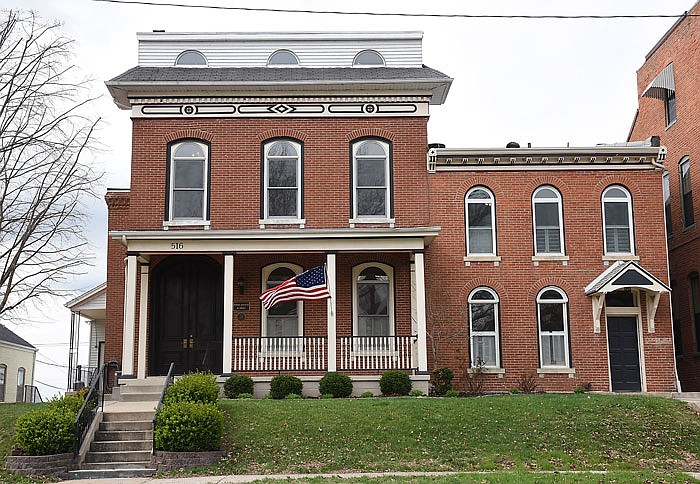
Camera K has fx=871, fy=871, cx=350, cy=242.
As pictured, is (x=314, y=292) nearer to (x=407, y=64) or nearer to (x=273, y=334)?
(x=273, y=334)

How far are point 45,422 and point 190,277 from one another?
8758 mm

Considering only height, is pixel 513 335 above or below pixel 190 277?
below

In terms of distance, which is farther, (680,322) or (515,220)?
(680,322)

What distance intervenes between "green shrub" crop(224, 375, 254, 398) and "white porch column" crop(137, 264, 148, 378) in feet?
8.49

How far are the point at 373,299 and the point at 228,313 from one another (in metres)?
4.04

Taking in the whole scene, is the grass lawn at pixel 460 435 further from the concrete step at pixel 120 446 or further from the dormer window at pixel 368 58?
the dormer window at pixel 368 58

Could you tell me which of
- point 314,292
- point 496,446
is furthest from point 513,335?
point 496,446

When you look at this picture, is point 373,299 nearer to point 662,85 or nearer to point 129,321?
point 129,321

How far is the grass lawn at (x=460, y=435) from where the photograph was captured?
14.9 m

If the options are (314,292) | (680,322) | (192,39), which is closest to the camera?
(314,292)

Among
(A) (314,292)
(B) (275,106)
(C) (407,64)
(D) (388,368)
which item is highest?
(C) (407,64)

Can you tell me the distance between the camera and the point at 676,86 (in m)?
27.7

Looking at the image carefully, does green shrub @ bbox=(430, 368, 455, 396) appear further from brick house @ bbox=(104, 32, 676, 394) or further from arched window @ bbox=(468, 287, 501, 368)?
arched window @ bbox=(468, 287, 501, 368)

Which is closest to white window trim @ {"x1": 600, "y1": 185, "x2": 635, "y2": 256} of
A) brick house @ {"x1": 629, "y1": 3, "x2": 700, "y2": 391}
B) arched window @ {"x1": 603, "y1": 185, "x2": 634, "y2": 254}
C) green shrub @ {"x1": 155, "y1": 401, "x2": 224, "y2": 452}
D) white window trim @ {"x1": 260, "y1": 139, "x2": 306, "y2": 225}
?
arched window @ {"x1": 603, "y1": 185, "x2": 634, "y2": 254}
